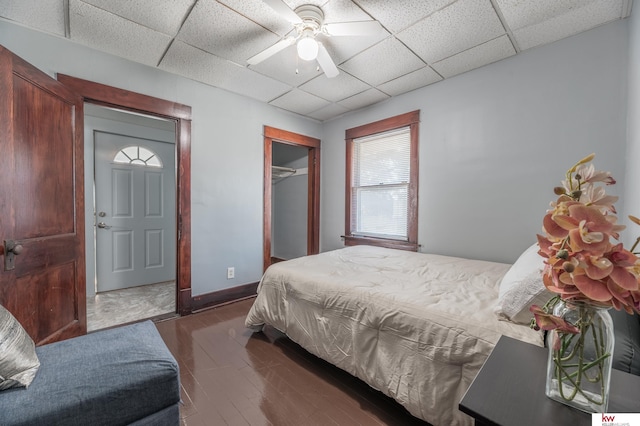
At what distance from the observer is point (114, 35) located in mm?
2115

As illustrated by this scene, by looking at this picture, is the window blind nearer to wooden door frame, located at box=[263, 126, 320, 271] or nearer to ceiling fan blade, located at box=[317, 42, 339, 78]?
wooden door frame, located at box=[263, 126, 320, 271]

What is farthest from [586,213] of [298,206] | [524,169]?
[298,206]

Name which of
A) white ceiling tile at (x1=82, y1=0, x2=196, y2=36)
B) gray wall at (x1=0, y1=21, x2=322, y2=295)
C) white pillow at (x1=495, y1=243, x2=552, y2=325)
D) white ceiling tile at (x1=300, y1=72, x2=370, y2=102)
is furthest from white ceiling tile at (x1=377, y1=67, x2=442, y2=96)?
white pillow at (x1=495, y1=243, x2=552, y2=325)

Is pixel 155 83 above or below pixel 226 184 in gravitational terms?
above

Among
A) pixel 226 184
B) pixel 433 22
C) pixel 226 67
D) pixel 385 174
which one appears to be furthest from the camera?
pixel 385 174

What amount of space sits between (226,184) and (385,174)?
2.08 m

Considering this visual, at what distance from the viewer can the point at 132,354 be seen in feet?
3.88

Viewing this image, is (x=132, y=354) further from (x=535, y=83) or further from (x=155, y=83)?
(x=535, y=83)

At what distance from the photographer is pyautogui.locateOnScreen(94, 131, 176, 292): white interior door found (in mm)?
3516

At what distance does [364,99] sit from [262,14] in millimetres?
1805

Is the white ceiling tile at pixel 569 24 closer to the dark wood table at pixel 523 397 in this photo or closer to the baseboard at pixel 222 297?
the dark wood table at pixel 523 397

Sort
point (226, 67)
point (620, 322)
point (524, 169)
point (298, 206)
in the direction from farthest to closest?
point (298, 206)
point (226, 67)
point (524, 169)
point (620, 322)

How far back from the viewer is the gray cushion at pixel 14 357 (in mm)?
953

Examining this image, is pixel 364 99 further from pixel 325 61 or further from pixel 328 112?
pixel 325 61
